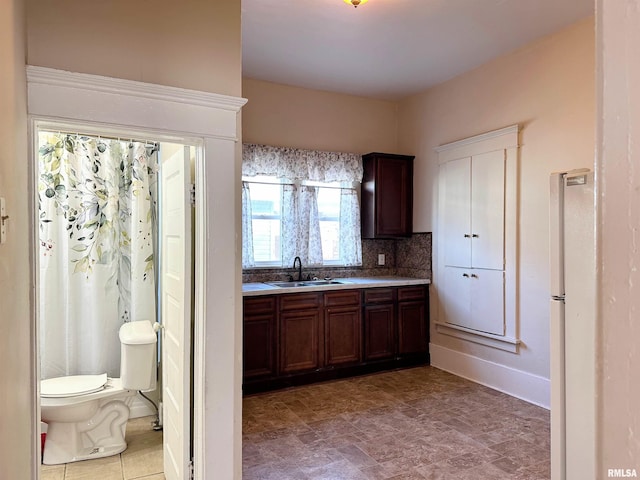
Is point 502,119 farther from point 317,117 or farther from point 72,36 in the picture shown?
point 72,36

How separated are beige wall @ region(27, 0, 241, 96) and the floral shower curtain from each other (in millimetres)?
1380

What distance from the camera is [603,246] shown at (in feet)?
1.41

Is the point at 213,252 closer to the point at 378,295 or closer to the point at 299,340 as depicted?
the point at 299,340

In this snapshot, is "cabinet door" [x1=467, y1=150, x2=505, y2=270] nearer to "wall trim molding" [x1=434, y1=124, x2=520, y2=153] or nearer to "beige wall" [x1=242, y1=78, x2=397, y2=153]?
"wall trim molding" [x1=434, y1=124, x2=520, y2=153]

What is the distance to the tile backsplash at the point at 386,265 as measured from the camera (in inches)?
174

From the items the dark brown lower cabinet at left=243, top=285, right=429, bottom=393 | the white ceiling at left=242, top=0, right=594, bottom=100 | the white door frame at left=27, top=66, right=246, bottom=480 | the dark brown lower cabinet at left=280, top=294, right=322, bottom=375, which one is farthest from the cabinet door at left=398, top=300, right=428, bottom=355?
the white door frame at left=27, top=66, right=246, bottom=480

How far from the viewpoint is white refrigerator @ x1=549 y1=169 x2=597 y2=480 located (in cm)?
171

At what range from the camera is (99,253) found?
123 inches

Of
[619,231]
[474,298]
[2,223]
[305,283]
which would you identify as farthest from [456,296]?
[619,231]

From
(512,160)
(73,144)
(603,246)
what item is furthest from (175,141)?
(512,160)

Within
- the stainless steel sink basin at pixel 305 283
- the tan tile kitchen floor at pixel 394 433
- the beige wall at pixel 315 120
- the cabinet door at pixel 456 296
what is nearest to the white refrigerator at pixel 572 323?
the tan tile kitchen floor at pixel 394 433

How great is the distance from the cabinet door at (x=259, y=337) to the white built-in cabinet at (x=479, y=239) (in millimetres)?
1845

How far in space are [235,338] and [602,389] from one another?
1685mm

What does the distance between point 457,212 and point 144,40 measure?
331 cm
